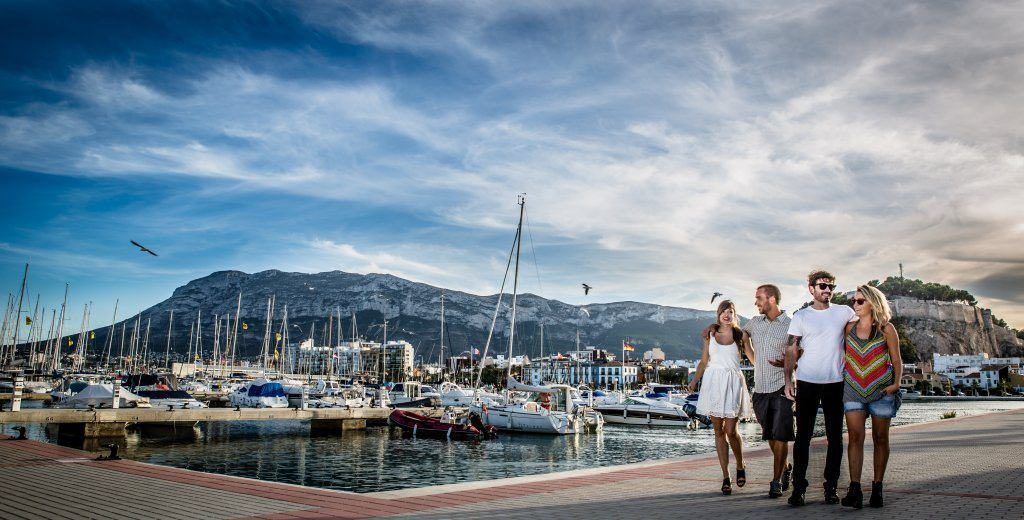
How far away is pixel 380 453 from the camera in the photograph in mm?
25984

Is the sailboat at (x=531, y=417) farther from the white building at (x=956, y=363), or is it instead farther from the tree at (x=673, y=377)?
the white building at (x=956, y=363)

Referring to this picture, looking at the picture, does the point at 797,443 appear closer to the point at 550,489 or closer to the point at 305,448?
the point at 550,489

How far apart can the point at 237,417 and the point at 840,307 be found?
30959 mm

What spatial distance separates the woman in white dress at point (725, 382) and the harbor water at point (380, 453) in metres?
10.3

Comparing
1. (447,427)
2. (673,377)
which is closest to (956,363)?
(673,377)

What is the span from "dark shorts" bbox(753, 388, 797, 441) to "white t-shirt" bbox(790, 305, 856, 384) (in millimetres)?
523

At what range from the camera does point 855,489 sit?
660 centimetres

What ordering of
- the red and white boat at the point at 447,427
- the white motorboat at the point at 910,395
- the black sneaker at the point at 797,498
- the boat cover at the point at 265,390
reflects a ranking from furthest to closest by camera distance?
the white motorboat at the point at 910,395 < the boat cover at the point at 265,390 < the red and white boat at the point at 447,427 < the black sneaker at the point at 797,498

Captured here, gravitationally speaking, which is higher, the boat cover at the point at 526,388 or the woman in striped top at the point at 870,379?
the woman in striped top at the point at 870,379

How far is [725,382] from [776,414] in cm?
69

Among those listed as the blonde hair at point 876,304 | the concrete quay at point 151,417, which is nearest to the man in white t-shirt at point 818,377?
the blonde hair at point 876,304

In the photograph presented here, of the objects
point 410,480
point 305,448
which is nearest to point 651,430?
point 305,448

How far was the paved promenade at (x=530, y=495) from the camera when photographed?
6.70 metres

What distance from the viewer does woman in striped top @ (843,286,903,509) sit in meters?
6.59
